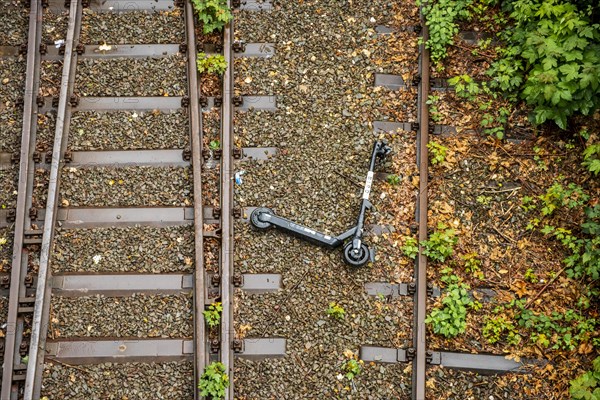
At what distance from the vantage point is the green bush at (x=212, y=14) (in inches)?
302

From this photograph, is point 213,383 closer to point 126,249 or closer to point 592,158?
point 126,249

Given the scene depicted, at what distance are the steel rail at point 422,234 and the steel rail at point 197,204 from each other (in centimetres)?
241

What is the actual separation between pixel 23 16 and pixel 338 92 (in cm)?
440

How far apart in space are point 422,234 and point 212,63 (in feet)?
11.3

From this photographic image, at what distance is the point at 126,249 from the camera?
702 cm

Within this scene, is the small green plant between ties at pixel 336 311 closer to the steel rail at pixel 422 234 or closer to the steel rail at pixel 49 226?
the steel rail at pixel 422 234

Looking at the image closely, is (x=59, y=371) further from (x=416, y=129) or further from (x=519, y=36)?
(x=519, y=36)

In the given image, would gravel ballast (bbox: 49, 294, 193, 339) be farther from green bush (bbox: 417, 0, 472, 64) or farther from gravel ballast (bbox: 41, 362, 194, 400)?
green bush (bbox: 417, 0, 472, 64)

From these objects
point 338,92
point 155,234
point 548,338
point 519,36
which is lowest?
point 548,338

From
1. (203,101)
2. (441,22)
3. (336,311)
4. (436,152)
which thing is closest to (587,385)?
(336,311)

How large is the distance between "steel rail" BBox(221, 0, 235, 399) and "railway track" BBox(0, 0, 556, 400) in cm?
3

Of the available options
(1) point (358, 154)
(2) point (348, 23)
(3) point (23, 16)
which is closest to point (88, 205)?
(3) point (23, 16)

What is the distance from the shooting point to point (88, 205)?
7168 mm

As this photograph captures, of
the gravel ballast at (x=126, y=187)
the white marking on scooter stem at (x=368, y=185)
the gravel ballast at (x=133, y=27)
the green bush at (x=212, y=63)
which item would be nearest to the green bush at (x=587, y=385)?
the white marking on scooter stem at (x=368, y=185)
